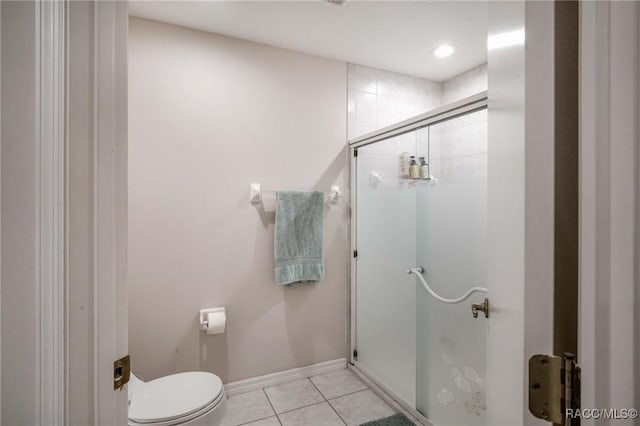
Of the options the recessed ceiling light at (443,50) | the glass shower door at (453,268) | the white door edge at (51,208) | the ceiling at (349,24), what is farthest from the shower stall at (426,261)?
the white door edge at (51,208)

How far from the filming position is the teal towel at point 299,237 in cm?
218

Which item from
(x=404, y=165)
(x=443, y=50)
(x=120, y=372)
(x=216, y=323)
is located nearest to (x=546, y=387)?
(x=120, y=372)

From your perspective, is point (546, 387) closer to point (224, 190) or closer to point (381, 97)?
point (224, 190)

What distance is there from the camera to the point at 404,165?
197cm

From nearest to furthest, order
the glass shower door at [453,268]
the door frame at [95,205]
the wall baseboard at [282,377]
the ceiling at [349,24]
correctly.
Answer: the door frame at [95,205], the glass shower door at [453,268], the ceiling at [349,24], the wall baseboard at [282,377]

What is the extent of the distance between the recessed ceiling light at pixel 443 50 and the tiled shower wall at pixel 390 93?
0.34m

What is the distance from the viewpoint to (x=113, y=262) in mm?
574

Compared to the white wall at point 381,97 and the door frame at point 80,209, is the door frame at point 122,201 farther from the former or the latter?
the white wall at point 381,97

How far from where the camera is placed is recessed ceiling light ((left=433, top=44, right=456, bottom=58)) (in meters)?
2.20

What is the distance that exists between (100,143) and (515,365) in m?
0.85

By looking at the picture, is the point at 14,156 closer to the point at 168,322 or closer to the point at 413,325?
the point at 168,322

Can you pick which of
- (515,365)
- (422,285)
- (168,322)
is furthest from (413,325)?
(168,322)

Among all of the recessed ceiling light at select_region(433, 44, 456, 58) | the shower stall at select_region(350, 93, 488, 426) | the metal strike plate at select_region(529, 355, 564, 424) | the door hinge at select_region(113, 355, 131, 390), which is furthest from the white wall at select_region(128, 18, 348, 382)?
the metal strike plate at select_region(529, 355, 564, 424)

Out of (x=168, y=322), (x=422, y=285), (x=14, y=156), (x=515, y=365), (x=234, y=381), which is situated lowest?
(x=234, y=381)
